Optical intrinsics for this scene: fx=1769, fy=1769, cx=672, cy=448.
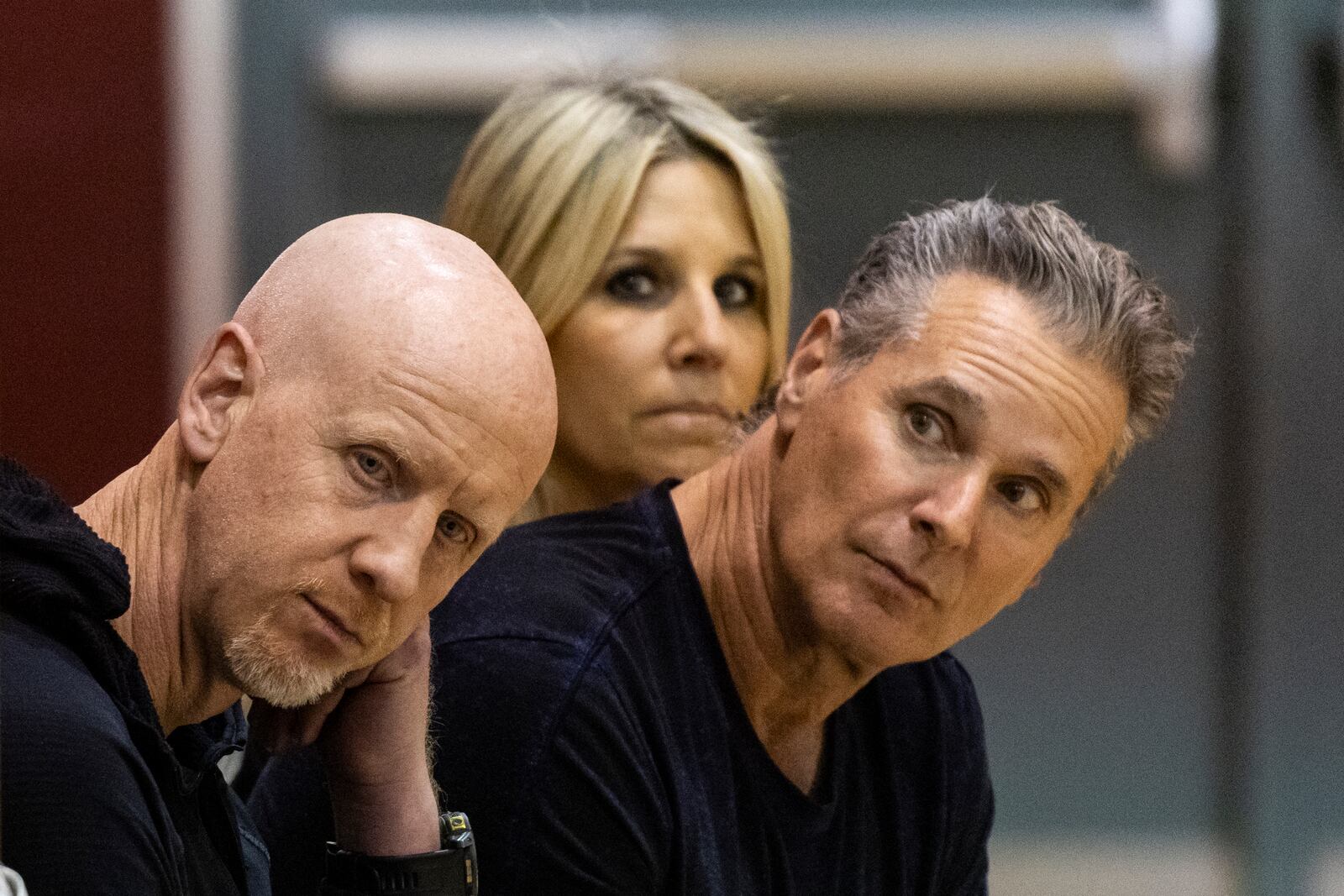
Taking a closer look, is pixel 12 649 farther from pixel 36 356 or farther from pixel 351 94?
pixel 351 94

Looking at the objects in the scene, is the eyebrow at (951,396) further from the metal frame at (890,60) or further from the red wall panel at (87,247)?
the metal frame at (890,60)

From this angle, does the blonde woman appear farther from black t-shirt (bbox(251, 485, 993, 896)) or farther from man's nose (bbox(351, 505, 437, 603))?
man's nose (bbox(351, 505, 437, 603))

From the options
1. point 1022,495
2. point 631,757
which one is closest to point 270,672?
point 631,757

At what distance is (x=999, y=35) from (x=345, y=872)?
1979 mm

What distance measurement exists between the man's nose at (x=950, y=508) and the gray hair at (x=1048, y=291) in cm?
12

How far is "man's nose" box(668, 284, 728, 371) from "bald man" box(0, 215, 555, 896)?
0.59 meters

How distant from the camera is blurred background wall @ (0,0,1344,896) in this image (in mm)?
2674

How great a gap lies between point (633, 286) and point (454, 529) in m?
0.71

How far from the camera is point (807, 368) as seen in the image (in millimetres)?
1384

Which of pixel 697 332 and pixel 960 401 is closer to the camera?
pixel 960 401

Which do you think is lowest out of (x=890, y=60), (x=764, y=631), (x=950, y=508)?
(x=764, y=631)

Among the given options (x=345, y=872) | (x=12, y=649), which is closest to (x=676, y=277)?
(x=345, y=872)

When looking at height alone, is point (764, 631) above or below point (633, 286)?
below

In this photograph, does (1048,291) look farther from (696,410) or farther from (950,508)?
(696,410)
